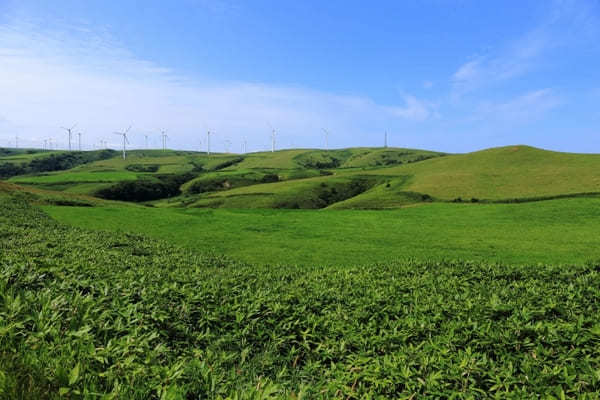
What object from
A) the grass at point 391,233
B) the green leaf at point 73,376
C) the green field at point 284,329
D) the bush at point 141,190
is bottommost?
the bush at point 141,190

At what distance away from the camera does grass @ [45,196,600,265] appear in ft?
80.3

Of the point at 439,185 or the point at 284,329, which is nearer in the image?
the point at 284,329

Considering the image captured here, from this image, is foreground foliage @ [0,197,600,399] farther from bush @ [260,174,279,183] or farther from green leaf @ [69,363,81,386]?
bush @ [260,174,279,183]

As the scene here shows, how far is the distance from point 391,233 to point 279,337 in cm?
2774

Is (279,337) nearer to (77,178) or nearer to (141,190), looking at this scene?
(141,190)

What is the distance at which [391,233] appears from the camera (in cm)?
3434

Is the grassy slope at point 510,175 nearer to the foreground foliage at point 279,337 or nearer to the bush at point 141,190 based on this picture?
the foreground foliage at point 279,337

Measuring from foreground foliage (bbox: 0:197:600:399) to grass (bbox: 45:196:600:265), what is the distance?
1148cm

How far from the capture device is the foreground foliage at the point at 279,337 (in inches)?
196

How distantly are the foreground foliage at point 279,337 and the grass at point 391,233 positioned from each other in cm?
1148

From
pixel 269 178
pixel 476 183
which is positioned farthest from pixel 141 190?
pixel 476 183

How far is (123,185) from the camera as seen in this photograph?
547 ft

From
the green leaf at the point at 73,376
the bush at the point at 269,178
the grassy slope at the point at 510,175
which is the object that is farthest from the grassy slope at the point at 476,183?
the green leaf at the point at 73,376

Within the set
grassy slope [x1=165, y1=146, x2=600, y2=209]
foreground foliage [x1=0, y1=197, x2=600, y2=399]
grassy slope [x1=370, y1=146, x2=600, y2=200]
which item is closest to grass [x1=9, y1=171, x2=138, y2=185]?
grassy slope [x1=165, y1=146, x2=600, y2=209]
